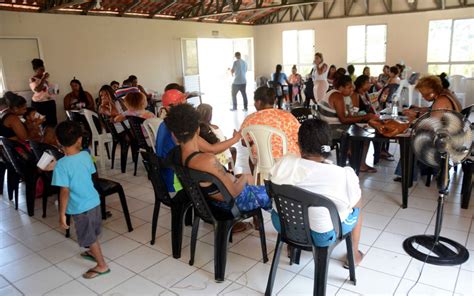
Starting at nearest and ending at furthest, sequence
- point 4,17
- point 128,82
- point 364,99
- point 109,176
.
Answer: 1. point 364,99
2. point 109,176
3. point 4,17
4. point 128,82

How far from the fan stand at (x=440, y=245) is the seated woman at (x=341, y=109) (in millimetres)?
1609

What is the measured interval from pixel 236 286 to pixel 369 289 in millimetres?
805

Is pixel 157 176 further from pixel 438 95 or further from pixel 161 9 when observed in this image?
pixel 161 9

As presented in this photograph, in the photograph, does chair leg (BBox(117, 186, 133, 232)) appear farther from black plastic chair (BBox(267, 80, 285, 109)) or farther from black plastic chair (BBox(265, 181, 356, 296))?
black plastic chair (BBox(267, 80, 285, 109))

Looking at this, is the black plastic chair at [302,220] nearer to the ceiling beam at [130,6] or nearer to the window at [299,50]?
the ceiling beam at [130,6]

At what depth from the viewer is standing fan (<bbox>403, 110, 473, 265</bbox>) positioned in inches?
92.8

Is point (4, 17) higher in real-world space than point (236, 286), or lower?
higher

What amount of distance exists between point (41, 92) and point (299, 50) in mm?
8045

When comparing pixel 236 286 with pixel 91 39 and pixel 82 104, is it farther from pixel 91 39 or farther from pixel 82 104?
pixel 91 39

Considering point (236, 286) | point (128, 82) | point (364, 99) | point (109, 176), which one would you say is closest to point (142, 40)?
point (128, 82)

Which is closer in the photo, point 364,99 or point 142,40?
point 364,99

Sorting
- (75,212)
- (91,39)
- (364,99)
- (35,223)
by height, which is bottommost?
(35,223)

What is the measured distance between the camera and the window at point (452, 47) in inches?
363

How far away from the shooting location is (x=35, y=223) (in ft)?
11.3
